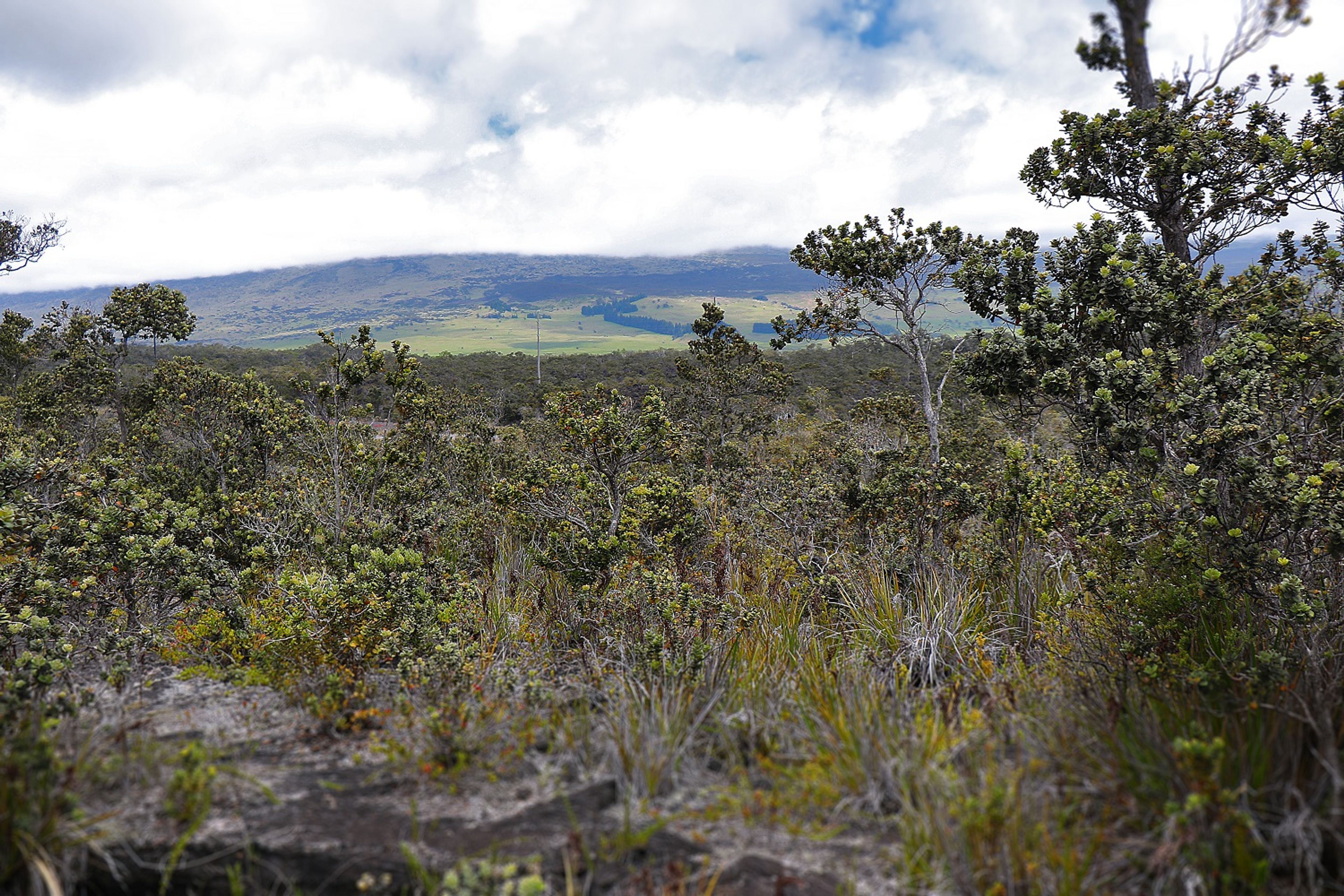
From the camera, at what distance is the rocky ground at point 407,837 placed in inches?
102

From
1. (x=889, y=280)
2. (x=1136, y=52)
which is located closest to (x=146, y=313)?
(x=889, y=280)

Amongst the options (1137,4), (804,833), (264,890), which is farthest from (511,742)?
(1137,4)

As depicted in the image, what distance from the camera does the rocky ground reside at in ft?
8.50

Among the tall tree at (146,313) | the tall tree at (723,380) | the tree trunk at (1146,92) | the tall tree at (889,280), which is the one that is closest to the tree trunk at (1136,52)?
the tree trunk at (1146,92)

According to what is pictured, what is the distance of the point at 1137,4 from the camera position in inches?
157

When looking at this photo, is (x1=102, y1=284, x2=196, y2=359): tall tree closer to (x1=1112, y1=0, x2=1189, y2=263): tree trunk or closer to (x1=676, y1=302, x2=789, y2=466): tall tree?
(x1=676, y1=302, x2=789, y2=466): tall tree

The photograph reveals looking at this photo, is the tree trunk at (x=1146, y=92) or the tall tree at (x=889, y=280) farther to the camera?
the tall tree at (x=889, y=280)

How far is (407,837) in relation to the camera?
2.81 m

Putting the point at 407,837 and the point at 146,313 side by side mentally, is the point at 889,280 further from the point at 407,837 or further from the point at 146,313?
the point at 146,313

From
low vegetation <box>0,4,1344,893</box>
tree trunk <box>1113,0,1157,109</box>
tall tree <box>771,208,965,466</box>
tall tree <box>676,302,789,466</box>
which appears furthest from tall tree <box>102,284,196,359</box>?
tree trunk <box>1113,0,1157,109</box>

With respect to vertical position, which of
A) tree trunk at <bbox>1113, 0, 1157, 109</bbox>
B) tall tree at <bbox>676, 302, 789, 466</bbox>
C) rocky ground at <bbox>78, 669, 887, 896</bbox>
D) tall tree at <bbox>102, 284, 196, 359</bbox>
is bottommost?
rocky ground at <bbox>78, 669, 887, 896</bbox>

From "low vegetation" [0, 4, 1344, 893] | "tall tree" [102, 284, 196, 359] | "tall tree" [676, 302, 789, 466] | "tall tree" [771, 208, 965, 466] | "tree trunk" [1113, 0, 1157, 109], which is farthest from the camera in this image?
"tall tree" [676, 302, 789, 466]

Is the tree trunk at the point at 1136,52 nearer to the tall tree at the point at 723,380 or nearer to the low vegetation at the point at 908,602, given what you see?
the low vegetation at the point at 908,602

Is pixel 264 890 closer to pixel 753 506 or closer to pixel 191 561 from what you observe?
pixel 191 561
